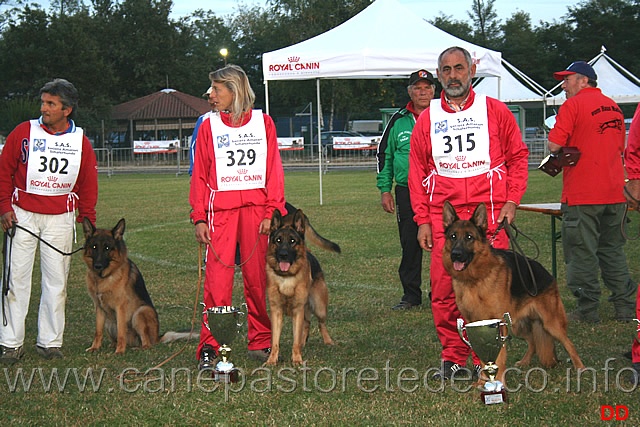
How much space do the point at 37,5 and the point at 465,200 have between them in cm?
5415

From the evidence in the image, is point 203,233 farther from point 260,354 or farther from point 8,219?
point 8,219

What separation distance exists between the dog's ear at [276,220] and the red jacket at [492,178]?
38.4 inches

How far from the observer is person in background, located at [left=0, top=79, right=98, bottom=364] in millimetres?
5746

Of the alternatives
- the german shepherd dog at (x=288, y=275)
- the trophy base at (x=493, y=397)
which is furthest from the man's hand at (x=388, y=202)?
the trophy base at (x=493, y=397)

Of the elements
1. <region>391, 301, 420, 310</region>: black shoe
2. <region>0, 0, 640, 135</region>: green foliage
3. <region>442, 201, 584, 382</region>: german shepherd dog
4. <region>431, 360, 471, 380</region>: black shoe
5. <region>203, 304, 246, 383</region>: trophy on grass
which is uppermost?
<region>0, 0, 640, 135</region>: green foliage

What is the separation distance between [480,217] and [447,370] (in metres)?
1.10

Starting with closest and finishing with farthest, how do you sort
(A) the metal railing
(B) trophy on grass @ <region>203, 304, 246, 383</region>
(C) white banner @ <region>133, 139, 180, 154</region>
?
(B) trophy on grass @ <region>203, 304, 246, 383</region> < (A) the metal railing < (C) white banner @ <region>133, 139, 180, 154</region>

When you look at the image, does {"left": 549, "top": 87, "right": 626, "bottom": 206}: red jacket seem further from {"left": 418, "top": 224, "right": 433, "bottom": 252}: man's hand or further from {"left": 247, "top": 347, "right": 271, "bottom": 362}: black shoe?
{"left": 247, "top": 347, "right": 271, "bottom": 362}: black shoe

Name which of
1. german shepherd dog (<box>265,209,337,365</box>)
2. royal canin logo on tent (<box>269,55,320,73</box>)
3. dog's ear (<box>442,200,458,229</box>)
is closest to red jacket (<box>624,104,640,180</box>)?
dog's ear (<box>442,200,458,229</box>)

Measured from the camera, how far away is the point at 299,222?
550 centimetres

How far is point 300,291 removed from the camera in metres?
5.57

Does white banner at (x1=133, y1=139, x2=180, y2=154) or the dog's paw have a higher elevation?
white banner at (x1=133, y1=139, x2=180, y2=154)

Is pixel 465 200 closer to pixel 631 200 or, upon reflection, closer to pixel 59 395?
pixel 631 200

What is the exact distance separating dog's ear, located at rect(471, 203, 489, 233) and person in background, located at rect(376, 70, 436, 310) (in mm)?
2755
